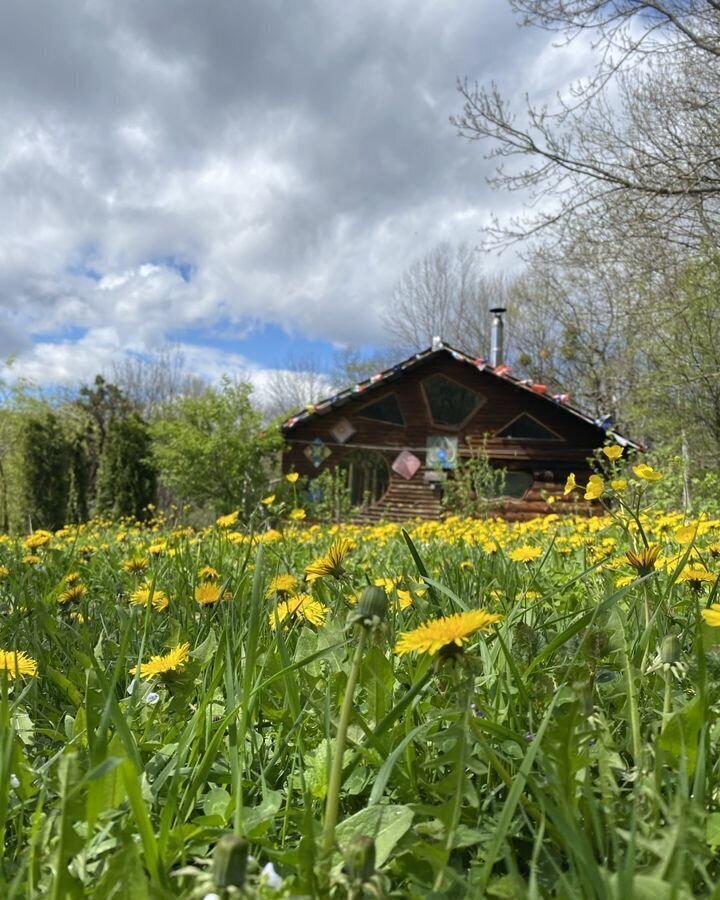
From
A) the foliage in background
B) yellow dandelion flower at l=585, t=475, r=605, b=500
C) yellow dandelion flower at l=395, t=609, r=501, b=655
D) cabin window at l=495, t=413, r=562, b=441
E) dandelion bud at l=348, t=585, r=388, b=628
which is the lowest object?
the foliage in background

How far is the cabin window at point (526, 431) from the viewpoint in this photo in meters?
12.9

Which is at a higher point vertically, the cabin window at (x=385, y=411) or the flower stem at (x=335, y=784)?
the cabin window at (x=385, y=411)

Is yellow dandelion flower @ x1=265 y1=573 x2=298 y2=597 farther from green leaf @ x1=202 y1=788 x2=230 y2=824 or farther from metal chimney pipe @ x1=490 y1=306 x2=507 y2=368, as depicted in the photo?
metal chimney pipe @ x1=490 y1=306 x2=507 y2=368

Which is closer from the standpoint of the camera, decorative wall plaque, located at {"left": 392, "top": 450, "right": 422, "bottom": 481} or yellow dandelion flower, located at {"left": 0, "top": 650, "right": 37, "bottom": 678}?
yellow dandelion flower, located at {"left": 0, "top": 650, "right": 37, "bottom": 678}

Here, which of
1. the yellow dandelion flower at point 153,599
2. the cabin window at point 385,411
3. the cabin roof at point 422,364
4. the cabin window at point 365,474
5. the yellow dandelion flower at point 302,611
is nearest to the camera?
the yellow dandelion flower at point 302,611

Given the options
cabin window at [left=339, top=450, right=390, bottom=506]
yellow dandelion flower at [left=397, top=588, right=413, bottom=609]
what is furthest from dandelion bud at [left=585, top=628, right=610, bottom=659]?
cabin window at [left=339, top=450, right=390, bottom=506]

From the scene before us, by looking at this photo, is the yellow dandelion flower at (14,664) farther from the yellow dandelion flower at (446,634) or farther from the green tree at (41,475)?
the green tree at (41,475)

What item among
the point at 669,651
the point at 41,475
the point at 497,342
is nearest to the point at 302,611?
the point at 669,651

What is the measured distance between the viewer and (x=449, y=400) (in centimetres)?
1343

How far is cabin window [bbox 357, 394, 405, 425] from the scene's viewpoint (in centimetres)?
1350

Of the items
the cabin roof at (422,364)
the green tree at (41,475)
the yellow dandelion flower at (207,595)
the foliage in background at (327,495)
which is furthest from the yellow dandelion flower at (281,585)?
the green tree at (41,475)

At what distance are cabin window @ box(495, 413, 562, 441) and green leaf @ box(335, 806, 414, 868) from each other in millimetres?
12713

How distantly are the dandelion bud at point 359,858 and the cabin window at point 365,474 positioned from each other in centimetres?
1313

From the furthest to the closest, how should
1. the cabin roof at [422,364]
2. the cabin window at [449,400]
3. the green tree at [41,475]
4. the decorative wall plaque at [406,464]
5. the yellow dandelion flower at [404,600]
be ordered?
the green tree at [41,475], the cabin window at [449,400], the decorative wall plaque at [406,464], the cabin roof at [422,364], the yellow dandelion flower at [404,600]
